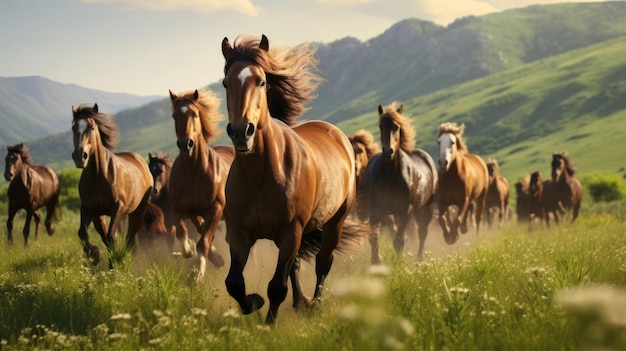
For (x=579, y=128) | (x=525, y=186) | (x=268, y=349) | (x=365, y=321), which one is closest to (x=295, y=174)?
(x=268, y=349)

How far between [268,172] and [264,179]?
8 centimetres

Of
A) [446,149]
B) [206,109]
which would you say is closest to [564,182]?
[446,149]

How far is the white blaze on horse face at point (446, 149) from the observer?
14375 millimetres

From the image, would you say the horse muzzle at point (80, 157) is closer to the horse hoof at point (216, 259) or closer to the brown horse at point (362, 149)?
the horse hoof at point (216, 259)

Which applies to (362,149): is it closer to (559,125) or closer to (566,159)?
(566,159)

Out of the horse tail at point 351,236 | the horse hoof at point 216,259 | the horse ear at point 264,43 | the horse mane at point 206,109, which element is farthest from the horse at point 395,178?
the horse ear at point 264,43

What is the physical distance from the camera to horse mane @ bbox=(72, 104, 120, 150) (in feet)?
34.4

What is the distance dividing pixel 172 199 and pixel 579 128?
16645 cm

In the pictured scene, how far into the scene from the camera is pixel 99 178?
10727 mm

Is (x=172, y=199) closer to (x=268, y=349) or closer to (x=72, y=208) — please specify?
(x=268, y=349)

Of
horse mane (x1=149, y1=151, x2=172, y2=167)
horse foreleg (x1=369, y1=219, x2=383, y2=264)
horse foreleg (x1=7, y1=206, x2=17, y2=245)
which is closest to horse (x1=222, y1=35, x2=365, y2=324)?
horse foreleg (x1=369, y1=219, x2=383, y2=264)

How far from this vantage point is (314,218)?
6930mm

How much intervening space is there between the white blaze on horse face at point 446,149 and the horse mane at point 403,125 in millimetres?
1040

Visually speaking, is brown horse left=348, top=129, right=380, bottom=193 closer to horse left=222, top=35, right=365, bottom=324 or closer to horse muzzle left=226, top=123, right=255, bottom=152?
horse left=222, top=35, right=365, bottom=324
